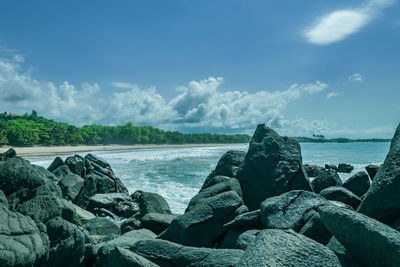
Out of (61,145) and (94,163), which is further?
(61,145)

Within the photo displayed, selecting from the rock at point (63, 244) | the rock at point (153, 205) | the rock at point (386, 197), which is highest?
the rock at point (386, 197)

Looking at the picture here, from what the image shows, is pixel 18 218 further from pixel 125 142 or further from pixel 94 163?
pixel 125 142

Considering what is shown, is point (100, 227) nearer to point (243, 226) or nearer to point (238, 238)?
point (243, 226)

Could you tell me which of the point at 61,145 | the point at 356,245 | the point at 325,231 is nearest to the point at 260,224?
the point at 325,231

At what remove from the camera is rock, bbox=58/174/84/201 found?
40.0ft

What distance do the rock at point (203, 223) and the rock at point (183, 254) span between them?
0.96 meters

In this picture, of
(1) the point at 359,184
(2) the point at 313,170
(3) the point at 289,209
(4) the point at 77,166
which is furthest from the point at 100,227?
(2) the point at 313,170

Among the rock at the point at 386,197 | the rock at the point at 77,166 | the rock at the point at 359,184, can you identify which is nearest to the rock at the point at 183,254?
the rock at the point at 386,197

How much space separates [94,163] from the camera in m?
17.2

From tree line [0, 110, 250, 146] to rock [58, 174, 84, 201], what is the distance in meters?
51.8

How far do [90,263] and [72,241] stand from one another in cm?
85

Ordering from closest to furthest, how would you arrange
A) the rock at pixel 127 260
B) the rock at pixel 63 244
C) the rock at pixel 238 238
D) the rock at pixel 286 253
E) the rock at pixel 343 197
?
the rock at pixel 286 253 < the rock at pixel 127 260 < the rock at pixel 63 244 < the rock at pixel 238 238 < the rock at pixel 343 197

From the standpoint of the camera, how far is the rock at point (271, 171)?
7691 mm

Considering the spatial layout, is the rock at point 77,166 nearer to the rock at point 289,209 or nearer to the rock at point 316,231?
the rock at point 289,209
